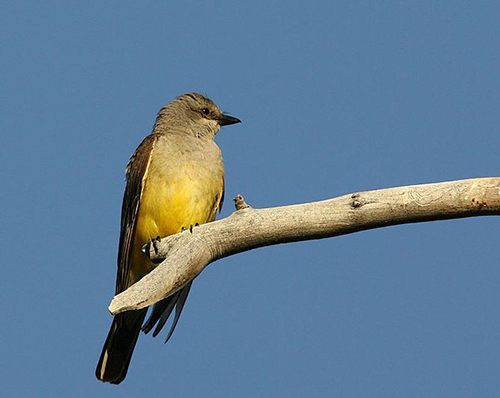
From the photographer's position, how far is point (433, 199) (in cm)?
578

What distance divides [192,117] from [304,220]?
3381 mm

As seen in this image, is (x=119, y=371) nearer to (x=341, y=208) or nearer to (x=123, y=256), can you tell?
(x=123, y=256)

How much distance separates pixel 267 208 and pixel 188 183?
6.46 ft

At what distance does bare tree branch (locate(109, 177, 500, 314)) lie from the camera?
5.72 m

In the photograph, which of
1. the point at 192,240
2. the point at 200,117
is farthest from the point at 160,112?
the point at 192,240

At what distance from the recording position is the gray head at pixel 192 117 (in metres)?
8.87

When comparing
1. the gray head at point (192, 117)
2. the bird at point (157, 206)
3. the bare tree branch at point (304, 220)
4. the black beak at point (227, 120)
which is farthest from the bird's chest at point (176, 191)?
the bare tree branch at point (304, 220)

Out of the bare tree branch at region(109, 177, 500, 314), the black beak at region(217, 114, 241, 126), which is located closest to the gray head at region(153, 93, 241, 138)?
the black beak at region(217, 114, 241, 126)

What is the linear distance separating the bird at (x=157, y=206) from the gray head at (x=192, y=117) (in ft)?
0.22

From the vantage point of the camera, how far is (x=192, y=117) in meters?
9.08

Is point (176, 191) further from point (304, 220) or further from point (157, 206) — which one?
point (304, 220)

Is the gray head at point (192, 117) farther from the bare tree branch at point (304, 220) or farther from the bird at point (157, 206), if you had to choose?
the bare tree branch at point (304, 220)

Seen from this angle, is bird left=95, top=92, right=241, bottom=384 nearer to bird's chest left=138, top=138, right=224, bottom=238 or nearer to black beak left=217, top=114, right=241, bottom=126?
bird's chest left=138, top=138, right=224, bottom=238

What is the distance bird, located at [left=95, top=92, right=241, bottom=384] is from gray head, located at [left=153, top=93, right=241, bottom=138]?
67 millimetres
